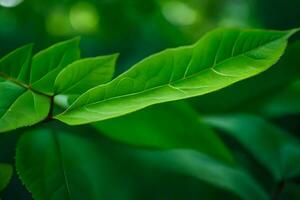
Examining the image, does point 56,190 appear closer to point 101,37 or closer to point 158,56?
point 158,56

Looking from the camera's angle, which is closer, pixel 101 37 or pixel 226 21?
pixel 101 37

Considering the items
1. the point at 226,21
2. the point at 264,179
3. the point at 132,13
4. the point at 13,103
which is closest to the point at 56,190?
the point at 13,103

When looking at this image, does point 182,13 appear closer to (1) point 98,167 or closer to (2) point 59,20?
(2) point 59,20

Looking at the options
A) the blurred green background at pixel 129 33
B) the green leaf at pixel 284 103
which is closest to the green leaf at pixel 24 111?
the blurred green background at pixel 129 33

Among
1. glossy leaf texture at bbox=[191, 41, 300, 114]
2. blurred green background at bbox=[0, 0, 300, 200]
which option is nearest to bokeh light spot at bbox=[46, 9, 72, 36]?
blurred green background at bbox=[0, 0, 300, 200]

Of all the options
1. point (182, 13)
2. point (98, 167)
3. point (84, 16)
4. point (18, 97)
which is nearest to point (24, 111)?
point (18, 97)

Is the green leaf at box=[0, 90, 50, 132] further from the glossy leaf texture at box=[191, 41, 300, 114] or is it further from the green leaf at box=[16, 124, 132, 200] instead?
the glossy leaf texture at box=[191, 41, 300, 114]

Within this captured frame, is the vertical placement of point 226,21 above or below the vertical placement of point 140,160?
above
